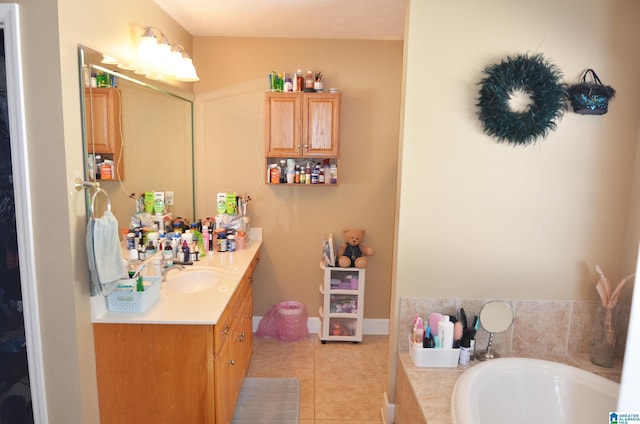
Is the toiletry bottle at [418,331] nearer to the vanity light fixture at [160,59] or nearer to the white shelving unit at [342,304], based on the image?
the white shelving unit at [342,304]

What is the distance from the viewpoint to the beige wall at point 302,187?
330 cm

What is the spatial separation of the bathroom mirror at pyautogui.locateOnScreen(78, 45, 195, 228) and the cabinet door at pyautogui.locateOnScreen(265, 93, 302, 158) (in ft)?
2.16

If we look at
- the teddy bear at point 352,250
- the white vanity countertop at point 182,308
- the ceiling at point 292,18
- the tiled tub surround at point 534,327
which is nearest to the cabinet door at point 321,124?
the ceiling at point 292,18

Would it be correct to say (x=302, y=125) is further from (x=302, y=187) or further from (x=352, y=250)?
(x=352, y=250)

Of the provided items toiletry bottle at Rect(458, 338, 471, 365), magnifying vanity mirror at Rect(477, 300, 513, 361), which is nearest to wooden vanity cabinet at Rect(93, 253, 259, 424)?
toiletry bottle at Rect(458, 338, 471, 365)

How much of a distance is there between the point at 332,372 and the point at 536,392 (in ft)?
4.67

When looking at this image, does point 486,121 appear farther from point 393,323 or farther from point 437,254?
point 393,323

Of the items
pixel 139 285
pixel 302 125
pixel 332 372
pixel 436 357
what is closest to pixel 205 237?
pixel 139 285

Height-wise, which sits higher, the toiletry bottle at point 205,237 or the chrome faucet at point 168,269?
the toiletry bottle at point 205,237

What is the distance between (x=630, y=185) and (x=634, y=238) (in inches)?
11.7

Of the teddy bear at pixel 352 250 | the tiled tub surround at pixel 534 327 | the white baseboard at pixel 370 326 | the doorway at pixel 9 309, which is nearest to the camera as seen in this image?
the doorway at pixel 9 309

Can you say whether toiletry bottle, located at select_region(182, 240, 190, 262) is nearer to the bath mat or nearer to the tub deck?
the bath mat

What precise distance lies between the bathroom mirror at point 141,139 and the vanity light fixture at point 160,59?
0.25 feet

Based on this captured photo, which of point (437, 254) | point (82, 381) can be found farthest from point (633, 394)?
point (82, 381)
